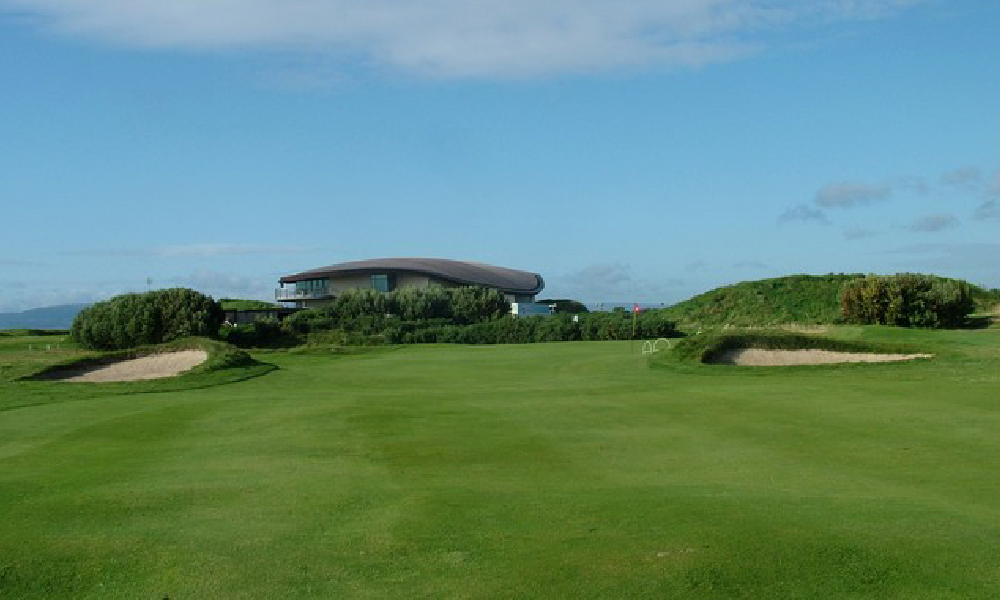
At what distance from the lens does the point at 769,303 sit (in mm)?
62719

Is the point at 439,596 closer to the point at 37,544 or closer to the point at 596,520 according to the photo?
the point at 596,520

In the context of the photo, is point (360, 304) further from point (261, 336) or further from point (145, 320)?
point (145, 320)

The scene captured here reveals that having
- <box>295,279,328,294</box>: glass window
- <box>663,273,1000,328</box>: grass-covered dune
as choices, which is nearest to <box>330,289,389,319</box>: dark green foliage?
<box>663,273,1000,328</box>: grass-covered dune

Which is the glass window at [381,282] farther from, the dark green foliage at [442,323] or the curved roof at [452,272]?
the dark green foliage at [442,323]

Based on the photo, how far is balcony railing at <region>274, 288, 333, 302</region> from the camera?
10150 cm

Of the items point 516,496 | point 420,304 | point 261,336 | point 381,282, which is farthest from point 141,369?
point 381,282

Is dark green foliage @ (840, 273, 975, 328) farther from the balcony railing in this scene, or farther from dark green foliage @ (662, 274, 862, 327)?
the balcony railing

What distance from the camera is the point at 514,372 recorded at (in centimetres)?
3027

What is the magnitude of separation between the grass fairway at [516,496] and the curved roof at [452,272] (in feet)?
272

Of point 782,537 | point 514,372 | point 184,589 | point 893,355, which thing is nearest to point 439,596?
point 184,589

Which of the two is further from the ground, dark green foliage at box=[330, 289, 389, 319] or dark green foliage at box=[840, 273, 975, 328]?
dark green foliage at box=[330, 289, 389, 319]

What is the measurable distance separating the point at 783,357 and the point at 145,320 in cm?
3685

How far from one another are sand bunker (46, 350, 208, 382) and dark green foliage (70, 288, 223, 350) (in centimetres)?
1778

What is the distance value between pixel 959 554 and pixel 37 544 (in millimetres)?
7889
